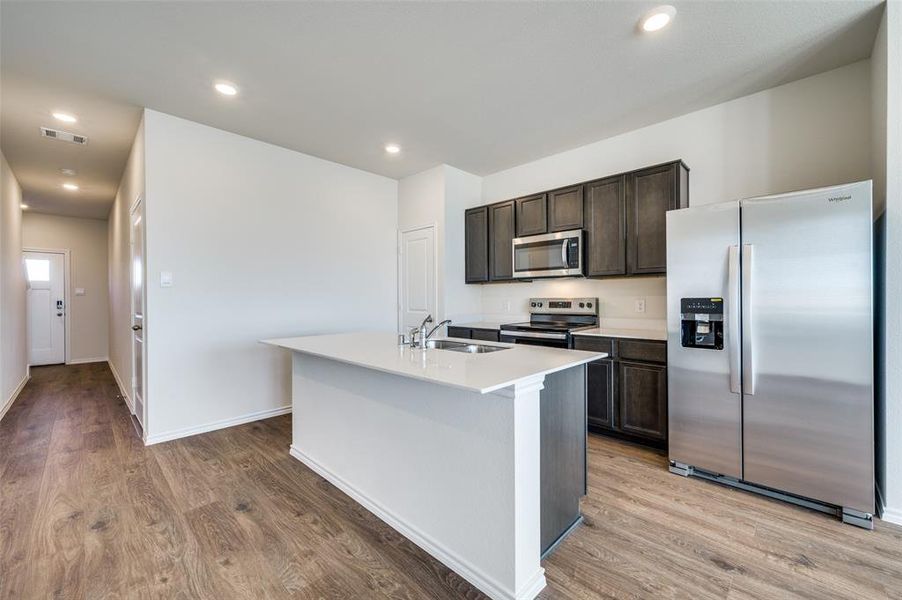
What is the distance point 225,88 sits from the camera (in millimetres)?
2797

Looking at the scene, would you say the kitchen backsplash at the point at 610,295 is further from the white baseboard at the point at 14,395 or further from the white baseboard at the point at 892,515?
the white baseboard at the point at 14,395

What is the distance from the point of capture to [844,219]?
2021mm

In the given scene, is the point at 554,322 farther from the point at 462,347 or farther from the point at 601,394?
the point at 462,347

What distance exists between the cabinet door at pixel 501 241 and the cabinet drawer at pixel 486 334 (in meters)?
0.68

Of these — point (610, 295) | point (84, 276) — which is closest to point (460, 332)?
point (610, 295)

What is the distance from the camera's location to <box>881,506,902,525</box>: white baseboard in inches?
78.5

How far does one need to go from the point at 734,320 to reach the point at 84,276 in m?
9.69

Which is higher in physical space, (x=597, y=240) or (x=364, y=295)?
(x=597, y=240)

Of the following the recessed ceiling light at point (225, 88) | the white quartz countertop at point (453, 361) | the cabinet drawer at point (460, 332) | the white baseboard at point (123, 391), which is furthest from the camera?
the cabinet drawer at point (460, 332)

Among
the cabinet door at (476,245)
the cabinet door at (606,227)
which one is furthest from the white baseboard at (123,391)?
the cabinet door at (606,227)

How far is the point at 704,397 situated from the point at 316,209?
3.92 metres

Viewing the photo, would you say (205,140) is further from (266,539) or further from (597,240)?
(597,240)

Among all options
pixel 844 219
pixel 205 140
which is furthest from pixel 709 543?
pixel 205 140

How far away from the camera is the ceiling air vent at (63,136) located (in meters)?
3.48
